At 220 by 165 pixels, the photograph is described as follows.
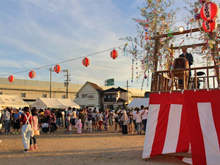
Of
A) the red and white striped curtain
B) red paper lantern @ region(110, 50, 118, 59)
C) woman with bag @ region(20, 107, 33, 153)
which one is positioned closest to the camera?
the red and white striped curtain

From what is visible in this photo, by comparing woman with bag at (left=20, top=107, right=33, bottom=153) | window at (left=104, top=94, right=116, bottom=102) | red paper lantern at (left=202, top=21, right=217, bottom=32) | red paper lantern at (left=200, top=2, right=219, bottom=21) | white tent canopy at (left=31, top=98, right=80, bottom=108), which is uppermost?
red paper lantern at (left=200, top=2, right=219, bottom=21)

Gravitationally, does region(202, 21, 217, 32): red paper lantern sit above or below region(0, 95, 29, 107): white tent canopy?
above

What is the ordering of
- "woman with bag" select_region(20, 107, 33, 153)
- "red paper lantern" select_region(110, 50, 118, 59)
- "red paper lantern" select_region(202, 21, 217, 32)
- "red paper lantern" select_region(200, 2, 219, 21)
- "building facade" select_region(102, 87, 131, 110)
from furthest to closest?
"building facade" select_region(102, 87, 131, 110)
"red paper lantern" select_region(110, 50, 118, 59)
"woman with bag" select_region(20, 107, 33, 153)
"red paper lantern" select_region(202, 21, 217, 32)
"red paper lantern" select_region(200, 2, 219, 21)

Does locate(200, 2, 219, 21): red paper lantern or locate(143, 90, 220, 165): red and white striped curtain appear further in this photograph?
locate(200, 2, 219, 21): red paper lantern

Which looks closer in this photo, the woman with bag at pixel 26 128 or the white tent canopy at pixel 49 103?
the woman with bag at pixel 26 128

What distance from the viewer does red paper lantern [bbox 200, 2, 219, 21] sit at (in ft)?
19.5

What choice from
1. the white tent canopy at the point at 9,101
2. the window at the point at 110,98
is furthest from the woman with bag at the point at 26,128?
the window at the point at 110,98

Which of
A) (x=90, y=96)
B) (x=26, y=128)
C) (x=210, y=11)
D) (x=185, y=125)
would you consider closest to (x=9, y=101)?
(x=26, y=128)

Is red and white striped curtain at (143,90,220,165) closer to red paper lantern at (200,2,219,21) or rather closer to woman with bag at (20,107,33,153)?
red paper lantern at (200,2,219,21)

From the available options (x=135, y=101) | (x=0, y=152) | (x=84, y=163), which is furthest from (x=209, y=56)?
(x=135, y=101)

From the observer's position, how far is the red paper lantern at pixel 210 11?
594 cm

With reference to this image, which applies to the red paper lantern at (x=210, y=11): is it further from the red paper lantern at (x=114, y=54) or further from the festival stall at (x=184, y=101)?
the red paper lantern at (x=114, y=54)

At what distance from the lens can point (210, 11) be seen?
19.6 feet

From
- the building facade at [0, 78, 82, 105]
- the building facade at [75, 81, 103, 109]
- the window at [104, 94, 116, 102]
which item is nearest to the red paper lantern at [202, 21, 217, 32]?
the window at [104, 94, 116, 102]
